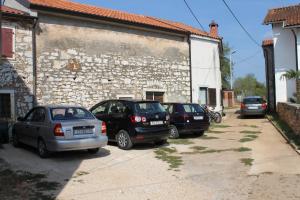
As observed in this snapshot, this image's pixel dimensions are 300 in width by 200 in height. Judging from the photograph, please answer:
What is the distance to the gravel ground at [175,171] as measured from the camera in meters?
7.10

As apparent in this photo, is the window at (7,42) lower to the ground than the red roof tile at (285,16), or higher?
lower

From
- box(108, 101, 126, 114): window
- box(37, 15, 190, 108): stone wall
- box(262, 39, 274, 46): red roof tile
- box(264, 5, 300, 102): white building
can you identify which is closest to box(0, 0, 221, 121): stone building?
box(37, 15, 190, 108): stone wall

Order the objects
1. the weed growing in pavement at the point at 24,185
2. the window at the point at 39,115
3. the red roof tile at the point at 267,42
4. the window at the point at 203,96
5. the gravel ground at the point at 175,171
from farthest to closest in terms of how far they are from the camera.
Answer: the red roof tile at the point at 267,42
the window at the point at 203,96
the window at the point at 39,115
the gravel ground at the point at 175,171
the weed growing in pavement at the point at 24,185

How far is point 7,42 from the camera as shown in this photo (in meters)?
14.4

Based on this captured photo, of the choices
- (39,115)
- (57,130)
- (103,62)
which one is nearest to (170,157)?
(57,130)

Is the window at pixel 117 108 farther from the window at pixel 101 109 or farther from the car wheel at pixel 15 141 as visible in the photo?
the car wheel at pixel 15 141

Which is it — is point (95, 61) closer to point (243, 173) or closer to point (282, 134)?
point (282, 134)

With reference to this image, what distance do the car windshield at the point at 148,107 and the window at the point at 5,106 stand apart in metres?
5.21

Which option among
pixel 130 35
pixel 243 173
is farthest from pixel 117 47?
pixel 243 173

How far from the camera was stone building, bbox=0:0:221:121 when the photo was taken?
1517 cm

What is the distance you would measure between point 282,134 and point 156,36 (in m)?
8.04

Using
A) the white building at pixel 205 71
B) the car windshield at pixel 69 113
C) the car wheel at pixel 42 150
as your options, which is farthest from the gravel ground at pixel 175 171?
the white building at pixel 205 71

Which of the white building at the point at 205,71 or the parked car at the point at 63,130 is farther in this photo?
the white building at the point at 205,71

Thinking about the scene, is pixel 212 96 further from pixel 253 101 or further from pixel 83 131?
pixel 83 131
